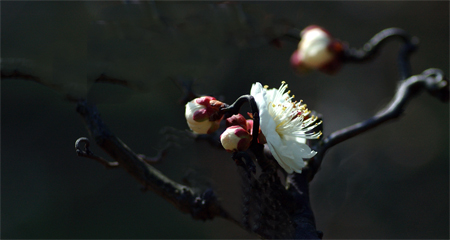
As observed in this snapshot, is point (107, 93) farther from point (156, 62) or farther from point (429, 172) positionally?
point (429, 172)

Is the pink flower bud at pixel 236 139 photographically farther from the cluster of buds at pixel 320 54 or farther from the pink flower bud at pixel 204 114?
the cluster of buds at pixel 320 54

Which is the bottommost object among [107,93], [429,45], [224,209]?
[224,209]

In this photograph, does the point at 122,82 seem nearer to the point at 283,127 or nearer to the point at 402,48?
the point at 283,127

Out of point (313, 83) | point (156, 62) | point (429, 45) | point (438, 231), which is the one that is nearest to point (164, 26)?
point (156, 62)

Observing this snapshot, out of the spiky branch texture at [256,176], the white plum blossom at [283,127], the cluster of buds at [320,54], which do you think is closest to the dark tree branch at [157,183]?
the spiky branch texture at [256,176]

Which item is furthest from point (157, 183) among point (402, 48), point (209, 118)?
point (402, 48)

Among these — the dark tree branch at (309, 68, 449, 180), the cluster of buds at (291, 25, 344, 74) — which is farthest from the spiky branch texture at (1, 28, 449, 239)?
the cluster of buds at (291, 25, 344, 74)
